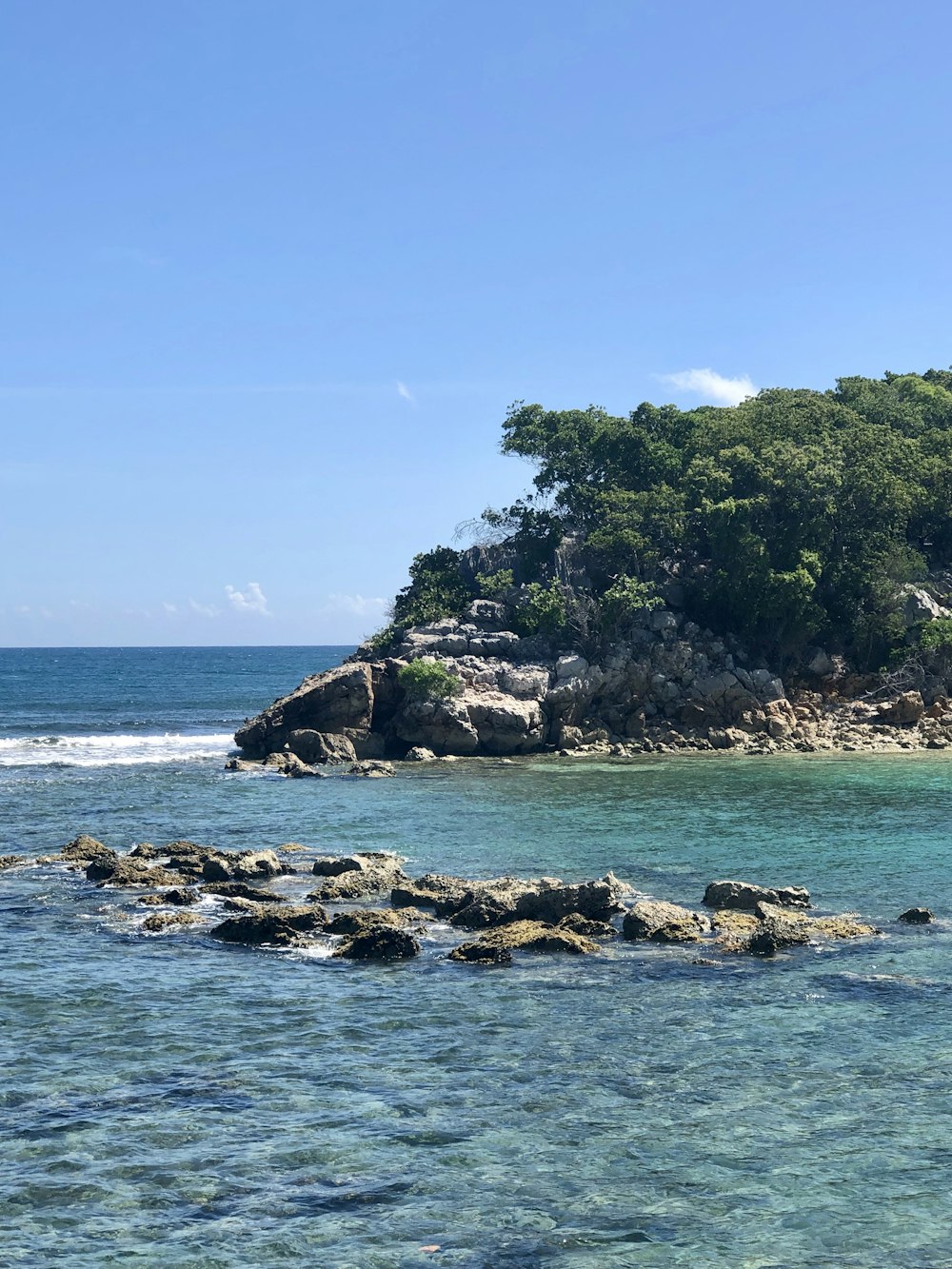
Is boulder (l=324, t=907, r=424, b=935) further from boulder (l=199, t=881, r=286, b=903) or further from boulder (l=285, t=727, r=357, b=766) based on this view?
boulder (l=285, t=727, r=357, b=766)

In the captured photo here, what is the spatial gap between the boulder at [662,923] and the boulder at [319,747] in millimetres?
35460

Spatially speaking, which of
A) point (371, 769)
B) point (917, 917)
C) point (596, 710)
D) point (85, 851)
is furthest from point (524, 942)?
point (596, 710)

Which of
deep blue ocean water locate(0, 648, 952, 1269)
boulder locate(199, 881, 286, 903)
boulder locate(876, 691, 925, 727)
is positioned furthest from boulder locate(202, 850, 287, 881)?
boulder locate(876, 691, 925, 727)

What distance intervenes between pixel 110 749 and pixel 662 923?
5102cm

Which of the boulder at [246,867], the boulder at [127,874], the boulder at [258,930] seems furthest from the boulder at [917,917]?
the boulder at [127,874]

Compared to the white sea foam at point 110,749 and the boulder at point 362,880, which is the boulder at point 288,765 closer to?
the white sea foam at point 110,749

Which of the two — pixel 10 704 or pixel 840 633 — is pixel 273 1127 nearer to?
pixel 840 633

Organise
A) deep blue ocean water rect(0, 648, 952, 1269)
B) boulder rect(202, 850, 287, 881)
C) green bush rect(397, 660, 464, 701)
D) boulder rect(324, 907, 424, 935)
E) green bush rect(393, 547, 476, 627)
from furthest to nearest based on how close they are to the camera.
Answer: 1. green bush rect(393, 547, 476, 627)
2. green bush rect(397, 660, 464, 701)
3. boulder rect(202, 850, 287, 881)
4. boulder rect(324, 907, 424, 935)
5. deep blue ocean water rect(0, 648, 952, 1269)

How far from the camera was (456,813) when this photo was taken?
43156mm

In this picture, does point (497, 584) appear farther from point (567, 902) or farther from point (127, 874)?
point (567, 902)

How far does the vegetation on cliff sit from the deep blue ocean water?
35.1m

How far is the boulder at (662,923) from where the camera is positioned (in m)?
25.1

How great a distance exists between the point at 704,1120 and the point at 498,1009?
556cm

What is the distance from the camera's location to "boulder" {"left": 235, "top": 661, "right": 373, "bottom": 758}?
62688 millimetres
